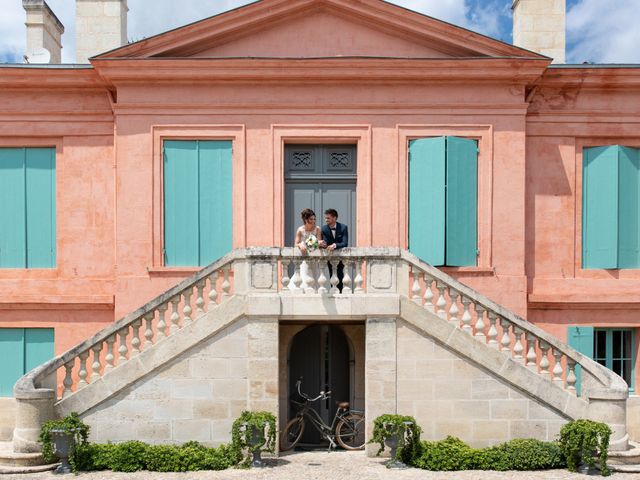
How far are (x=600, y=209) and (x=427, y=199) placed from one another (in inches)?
123

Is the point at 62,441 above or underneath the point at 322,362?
underneath

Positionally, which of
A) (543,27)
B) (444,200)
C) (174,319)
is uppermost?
(543,27)

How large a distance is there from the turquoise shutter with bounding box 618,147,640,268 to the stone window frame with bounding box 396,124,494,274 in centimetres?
242

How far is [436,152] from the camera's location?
11836mm

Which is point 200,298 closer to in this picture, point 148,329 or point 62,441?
point 148,329

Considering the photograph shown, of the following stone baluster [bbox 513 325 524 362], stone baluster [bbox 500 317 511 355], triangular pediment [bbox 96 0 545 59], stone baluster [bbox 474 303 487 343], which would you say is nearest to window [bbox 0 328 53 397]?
triangular pediment [bbox 96 0 545 59]

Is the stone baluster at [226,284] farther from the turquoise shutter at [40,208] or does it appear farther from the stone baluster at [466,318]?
the turquoise shutter at [40,208]

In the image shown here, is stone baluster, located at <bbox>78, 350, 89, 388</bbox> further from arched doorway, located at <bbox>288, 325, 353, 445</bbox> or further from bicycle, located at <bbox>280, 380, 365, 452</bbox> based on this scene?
arched doorway, located at <bbox>288, 325, 353, 445</bbox>

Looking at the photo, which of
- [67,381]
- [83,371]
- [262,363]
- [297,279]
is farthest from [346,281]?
[67,381]

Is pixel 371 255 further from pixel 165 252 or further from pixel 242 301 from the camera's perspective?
pixel 165 252

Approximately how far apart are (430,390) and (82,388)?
481cm

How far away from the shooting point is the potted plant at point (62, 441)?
30.0ft

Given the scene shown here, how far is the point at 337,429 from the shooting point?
33.8ft

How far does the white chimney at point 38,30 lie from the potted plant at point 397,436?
9.68m
